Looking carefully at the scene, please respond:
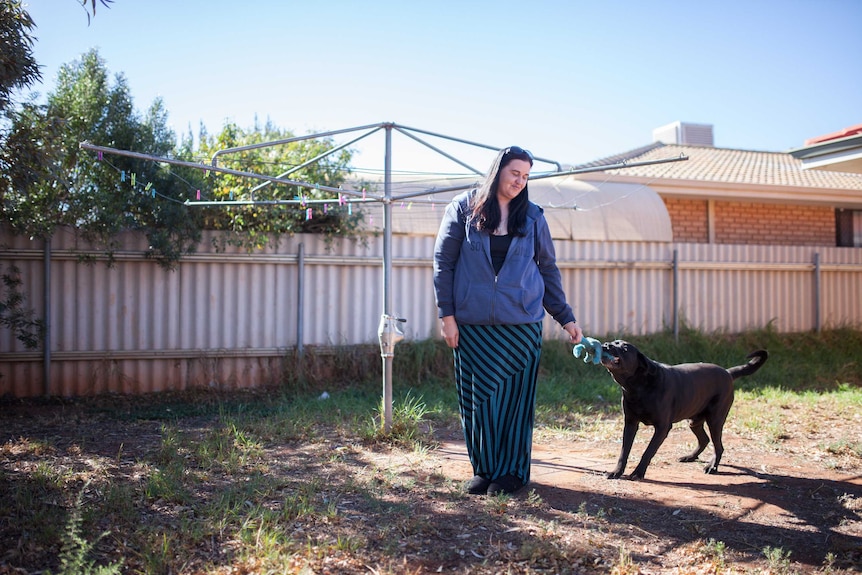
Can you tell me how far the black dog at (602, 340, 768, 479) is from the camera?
4199 millimetres

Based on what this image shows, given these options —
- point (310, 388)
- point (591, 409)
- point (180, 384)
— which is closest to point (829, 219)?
point (591, 409)

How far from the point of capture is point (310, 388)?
8273mm

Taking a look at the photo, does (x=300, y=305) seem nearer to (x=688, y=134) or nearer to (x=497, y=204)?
(x=497, y=204)

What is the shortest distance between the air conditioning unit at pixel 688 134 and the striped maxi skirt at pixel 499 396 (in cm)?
1695

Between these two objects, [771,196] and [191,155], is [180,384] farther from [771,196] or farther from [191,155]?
[771,196]

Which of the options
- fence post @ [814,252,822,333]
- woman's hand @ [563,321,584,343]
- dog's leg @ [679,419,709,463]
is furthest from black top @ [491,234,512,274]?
fence post @ [814,252,822,333]

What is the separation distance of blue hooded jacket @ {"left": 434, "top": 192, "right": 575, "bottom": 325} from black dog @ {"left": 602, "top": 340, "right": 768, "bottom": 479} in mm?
432

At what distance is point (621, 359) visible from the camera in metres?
4.13

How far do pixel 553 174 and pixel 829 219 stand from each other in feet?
39.4

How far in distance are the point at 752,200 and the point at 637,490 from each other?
37.5 feet

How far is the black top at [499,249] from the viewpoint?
161 inches

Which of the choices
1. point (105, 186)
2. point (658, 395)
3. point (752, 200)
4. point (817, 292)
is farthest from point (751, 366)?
point (752, 200)

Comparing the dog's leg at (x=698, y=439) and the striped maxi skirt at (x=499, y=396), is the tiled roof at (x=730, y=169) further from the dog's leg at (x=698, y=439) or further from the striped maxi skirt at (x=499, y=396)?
the striped maxi skirt at (x=499, y=396)

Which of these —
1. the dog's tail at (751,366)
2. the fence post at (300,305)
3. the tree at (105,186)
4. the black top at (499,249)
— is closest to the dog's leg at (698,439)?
the dog's tail at (751,366)
